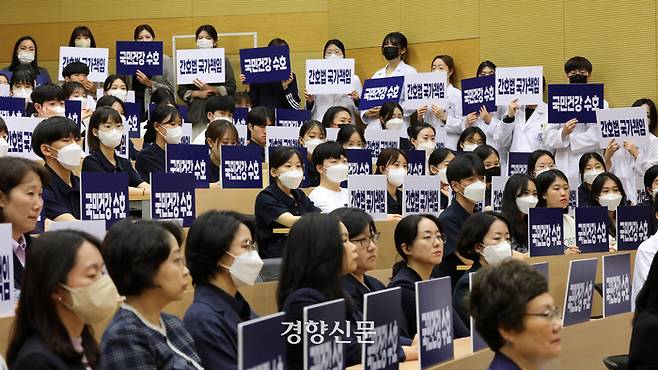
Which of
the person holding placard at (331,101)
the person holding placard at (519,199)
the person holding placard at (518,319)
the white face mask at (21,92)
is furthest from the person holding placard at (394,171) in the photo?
the person holding placard at (518,319)

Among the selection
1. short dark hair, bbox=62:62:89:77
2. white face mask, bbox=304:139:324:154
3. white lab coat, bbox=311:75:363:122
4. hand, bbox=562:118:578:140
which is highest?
short dark hair, bbox=62:62:89:77

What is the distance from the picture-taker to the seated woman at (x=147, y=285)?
9.72 ft

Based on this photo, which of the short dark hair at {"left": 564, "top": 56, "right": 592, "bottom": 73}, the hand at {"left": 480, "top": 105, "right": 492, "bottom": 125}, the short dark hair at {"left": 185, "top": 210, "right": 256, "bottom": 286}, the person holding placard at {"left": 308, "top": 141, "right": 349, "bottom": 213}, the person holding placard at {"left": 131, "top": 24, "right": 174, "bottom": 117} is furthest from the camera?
the person holding placard at {"left": 131, "top": 24, "right": 174, "bottom": 117}

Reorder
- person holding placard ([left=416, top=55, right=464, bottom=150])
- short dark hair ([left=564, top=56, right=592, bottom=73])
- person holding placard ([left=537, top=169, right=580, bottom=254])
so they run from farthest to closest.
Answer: short dark hair ([left=564, top=56, right=592, bottom=73])
person holding placard ([left=416, top=55, right=464, bottom=150])
person holding placard ([left=537, top=169, right=580, bottom=254])

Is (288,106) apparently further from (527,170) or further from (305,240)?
(305,240)

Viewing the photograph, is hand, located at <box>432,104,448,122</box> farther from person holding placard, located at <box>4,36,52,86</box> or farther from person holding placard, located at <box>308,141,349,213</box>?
person holding placard, located at <box>4,36,52,86</box>

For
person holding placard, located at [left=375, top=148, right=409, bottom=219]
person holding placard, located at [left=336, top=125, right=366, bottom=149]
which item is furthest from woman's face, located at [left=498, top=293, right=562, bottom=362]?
person holding placard, located at [left=336, top=125, right=366, bottom=149]

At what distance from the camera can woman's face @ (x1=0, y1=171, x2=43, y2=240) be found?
3.71 m

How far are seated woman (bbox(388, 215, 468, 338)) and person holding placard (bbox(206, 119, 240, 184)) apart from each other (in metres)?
2.79

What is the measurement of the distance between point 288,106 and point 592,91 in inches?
121

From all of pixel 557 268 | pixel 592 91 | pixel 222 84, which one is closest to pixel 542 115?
pixel 592 91

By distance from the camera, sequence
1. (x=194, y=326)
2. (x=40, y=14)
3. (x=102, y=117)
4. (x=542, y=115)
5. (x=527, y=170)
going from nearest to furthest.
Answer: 1. (x=194, y=326)
2. (x=102, y=117)
3. (x=527, y=170)
4. (x=542, y=115)
5. (x=40, y=14)

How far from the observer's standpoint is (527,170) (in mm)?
8078

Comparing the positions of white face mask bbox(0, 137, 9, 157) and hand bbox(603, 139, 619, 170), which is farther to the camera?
hand bbox(603, 139, 619, 170)
